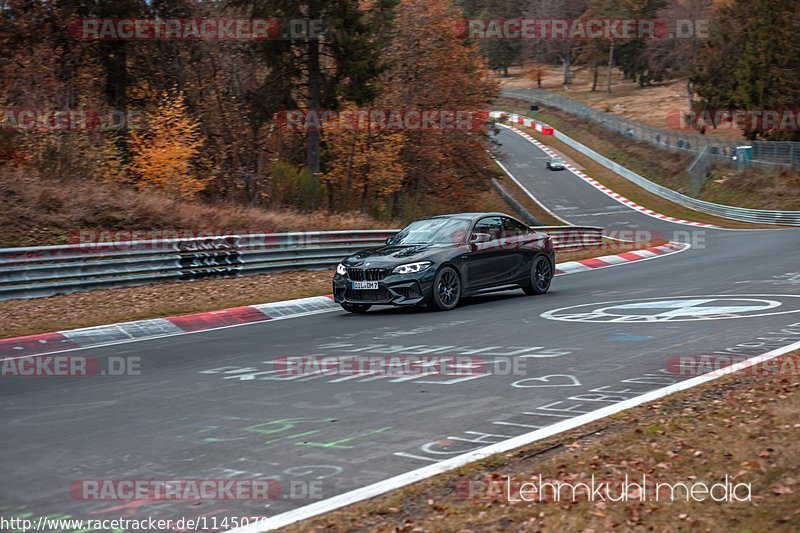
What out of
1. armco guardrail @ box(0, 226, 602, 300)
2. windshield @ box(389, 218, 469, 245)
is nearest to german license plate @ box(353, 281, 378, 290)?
windshield @ box(389, 218, 469, 245)

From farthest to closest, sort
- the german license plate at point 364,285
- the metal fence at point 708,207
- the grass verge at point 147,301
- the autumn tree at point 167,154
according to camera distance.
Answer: the metal fence at point 708,207
the autumn tree at point 167,154
the german license plate at point 364,285
the grass verge at point 147,301

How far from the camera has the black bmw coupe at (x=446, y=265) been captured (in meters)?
14.2

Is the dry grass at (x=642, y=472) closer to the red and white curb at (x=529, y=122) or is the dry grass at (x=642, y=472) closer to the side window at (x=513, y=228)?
the side window at (x=513, y=228)

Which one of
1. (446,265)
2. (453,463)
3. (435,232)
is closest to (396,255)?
(446,265)

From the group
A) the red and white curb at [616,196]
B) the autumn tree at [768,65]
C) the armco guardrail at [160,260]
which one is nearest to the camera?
the armco guardrail at [160,260]

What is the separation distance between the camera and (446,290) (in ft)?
47.9

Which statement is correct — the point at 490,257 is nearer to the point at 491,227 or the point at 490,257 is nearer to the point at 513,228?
the point at 491,227

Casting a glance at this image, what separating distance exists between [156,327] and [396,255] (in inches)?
154

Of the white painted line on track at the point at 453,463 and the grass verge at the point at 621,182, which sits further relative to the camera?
the grass verge at the point at 621,182

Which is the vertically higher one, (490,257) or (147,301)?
(490,257)

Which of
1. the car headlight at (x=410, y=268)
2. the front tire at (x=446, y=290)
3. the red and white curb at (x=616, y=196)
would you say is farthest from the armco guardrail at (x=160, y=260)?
the red and white curb at (x=616, y=196)

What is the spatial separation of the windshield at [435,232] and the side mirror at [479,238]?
0.14m

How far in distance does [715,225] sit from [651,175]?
20361 millimetres

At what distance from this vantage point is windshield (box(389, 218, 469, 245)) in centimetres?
1511
